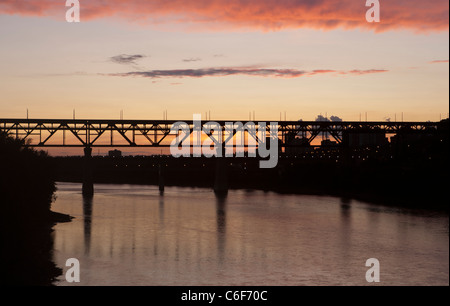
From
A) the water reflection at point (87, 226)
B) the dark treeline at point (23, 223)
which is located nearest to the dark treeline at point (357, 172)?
the water reflection at point (87, 226)

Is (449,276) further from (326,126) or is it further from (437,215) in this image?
(326,126)


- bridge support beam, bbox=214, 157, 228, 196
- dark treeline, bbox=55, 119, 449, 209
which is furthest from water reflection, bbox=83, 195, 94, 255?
bridge support beam, bbox=214, 157, 228, 196

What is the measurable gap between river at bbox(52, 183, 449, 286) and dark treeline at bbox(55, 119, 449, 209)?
23.9 metres

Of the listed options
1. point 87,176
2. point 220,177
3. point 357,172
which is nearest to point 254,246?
point 87,176

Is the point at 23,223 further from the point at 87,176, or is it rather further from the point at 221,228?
the point at 87,176

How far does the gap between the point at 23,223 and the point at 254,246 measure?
1833 centimetres

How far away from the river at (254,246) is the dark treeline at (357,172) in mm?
23877

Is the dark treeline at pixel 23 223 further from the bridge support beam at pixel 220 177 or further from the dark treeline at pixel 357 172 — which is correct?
the bridge support beam at pixel 220 177

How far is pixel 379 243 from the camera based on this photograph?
53.6 meters

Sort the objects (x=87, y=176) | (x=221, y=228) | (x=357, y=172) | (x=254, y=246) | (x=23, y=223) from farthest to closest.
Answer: (x=357, y=172) < (x=87, y=176) < (x=221, y=228) < (x=254, y=246) < (x=23, y=223)

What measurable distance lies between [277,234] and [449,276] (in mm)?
23674

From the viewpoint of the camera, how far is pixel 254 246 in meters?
52.2

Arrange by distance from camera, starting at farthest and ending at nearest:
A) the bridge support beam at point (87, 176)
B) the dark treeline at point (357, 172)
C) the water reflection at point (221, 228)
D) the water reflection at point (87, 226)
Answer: the bridge support beam at point (87, 176)
the dark treeline at point (357, 172)
the water reflection at point (221, 228)
the water reflection at point (87, 226)

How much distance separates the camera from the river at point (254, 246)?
3834 centimetres
